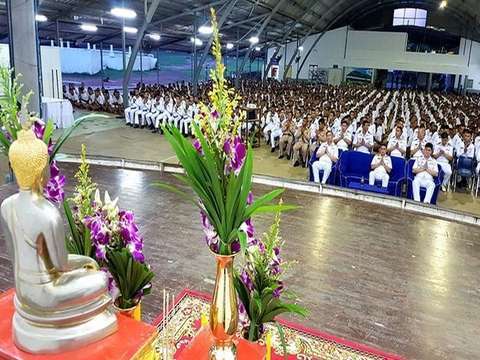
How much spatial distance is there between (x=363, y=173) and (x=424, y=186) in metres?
0.88

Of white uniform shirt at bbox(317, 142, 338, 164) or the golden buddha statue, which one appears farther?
white uniform shirt at bbox(317, 142, 338, 164)

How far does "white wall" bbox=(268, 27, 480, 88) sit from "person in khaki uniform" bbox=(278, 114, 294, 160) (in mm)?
21830

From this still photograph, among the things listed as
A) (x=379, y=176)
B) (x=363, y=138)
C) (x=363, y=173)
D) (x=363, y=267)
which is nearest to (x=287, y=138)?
(x=363, y=138)

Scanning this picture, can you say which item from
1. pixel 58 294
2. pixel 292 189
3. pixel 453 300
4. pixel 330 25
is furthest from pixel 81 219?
pixel 330 25

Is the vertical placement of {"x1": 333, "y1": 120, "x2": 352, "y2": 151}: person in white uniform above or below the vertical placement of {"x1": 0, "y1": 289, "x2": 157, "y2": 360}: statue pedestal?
above

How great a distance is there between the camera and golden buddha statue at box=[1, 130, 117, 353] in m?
1.42

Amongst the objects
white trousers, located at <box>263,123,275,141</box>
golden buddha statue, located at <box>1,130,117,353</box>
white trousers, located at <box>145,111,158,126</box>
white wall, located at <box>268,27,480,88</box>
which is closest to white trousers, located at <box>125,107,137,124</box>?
white trousers, located at <box>145,111,158,126</box>

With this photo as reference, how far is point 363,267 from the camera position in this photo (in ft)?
12.1

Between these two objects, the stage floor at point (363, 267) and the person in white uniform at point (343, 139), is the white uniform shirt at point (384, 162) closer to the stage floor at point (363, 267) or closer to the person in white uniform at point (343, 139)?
the stage floor at point (363, 267)

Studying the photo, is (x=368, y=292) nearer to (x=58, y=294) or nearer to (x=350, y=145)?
(x=58, y=294)

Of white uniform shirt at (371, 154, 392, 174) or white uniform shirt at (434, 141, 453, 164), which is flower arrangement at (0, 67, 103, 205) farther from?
white uniform shirt at (434, 141, 453, 164)

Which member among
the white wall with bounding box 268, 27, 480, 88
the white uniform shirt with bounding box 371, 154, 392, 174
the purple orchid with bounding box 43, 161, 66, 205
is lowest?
the white uniform shirt with bounding box 371, 154, 392, 174

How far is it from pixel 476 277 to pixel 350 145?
13.8 feet

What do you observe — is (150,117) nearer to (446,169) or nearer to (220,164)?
(446,169)
